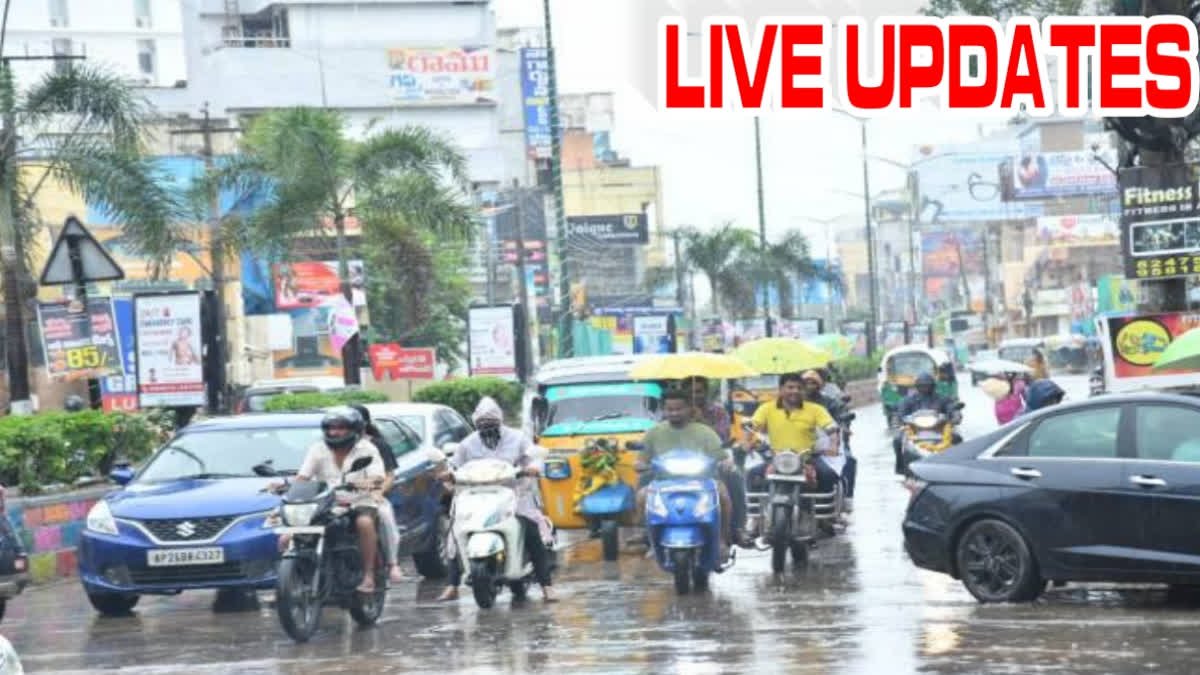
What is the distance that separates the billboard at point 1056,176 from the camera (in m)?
131

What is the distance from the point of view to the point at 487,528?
16.6 metres

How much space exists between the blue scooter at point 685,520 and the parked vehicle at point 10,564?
15.4 feet

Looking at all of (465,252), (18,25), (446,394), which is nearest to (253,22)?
(18,25)

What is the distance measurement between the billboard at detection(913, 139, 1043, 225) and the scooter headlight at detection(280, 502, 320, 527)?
140 metres

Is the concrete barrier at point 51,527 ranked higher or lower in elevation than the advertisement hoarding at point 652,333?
lower

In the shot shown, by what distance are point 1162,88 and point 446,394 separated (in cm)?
1438

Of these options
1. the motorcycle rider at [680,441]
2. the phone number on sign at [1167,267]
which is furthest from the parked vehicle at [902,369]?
the motorcycle rider at [680,441]

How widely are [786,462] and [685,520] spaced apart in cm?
175

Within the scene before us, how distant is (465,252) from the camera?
279ft

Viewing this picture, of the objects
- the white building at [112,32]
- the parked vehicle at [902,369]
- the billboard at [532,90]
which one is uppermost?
the white building at [112,32]

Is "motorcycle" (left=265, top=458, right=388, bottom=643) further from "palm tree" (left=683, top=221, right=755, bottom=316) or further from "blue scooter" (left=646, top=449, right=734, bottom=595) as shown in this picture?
"palm tree" (left=683, top=221, right=755, bottom=316)

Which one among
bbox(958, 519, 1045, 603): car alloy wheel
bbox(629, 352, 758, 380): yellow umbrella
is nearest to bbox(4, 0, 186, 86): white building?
bbox(629, 352, 758, 380): yellow umbrella

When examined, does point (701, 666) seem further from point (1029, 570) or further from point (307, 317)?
point (307, 317)

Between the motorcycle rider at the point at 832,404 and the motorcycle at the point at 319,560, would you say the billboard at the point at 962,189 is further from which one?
the motorcycle at the point at 319,560
